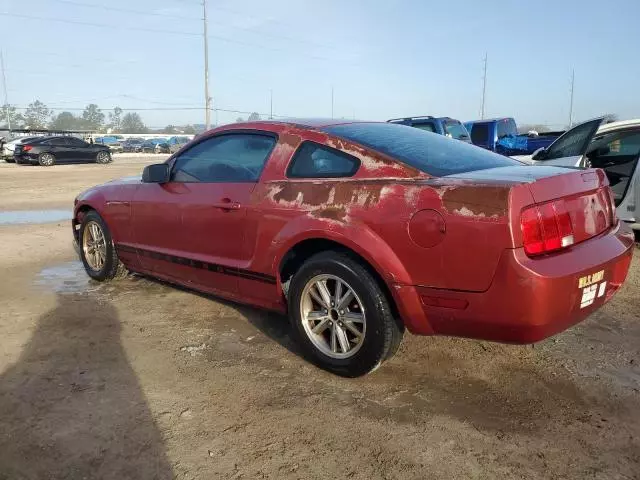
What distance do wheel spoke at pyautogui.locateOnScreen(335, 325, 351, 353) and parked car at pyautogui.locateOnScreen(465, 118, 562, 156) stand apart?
44.4 ft

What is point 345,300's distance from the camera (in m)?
3.12

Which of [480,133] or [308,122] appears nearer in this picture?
[308,122]

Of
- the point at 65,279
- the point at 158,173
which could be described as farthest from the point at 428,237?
the point at 65,279

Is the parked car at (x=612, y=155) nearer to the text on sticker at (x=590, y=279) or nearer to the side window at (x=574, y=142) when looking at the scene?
the side window at (x=574, y=142)

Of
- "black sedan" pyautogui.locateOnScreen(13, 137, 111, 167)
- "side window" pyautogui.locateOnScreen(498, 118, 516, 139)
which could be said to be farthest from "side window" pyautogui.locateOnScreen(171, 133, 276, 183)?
"black sedan" pyautogui.locateOnScreen(13, 137, 111, 167)

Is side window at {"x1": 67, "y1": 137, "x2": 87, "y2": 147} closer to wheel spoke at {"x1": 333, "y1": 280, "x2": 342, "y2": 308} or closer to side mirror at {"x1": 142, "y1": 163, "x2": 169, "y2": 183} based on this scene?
side mirror at {"x1": 142, "y1": 163, "x2": 169, "y2": 183}

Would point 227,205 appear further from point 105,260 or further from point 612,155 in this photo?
point 612,155

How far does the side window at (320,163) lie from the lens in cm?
316

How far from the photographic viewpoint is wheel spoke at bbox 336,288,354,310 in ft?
10.2

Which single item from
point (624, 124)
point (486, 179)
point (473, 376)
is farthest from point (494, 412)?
point (624, 124)

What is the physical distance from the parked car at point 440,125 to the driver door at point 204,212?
10.1 m

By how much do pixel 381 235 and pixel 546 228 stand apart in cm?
80

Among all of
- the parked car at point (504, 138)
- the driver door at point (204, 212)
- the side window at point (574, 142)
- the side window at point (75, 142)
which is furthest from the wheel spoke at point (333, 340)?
the side window at point (75, 142)

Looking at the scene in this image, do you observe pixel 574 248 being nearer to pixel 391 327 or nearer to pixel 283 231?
pixel 391 327
